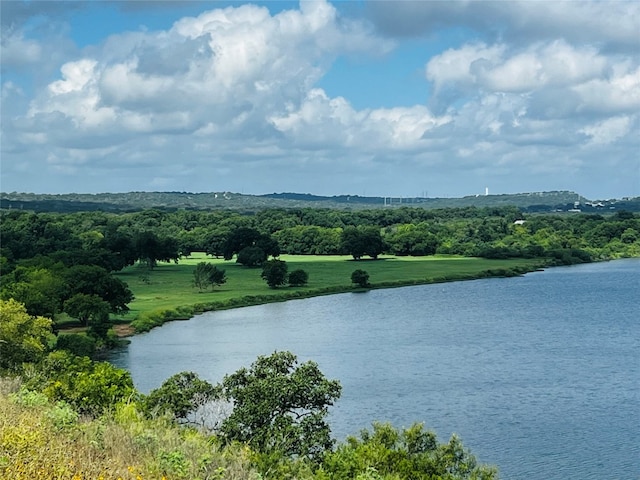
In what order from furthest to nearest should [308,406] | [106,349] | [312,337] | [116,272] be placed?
[116,272] → [312,337] → [106,349] → [308,406]

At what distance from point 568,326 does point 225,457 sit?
57137 mm

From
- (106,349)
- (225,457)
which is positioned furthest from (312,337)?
(225,457)

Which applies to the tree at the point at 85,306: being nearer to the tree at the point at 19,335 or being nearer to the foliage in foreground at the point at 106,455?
the tree at the point at 19,335

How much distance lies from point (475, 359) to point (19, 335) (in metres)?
26.1

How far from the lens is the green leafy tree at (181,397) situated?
27.1m

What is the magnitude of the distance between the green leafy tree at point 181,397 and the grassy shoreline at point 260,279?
38.3 meters

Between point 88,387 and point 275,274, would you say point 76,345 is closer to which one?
point 88,387

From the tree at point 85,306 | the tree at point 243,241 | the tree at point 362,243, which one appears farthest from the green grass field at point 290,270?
the tree at point 85,306

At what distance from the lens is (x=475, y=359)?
174 ft

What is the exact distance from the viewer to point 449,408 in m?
38.9

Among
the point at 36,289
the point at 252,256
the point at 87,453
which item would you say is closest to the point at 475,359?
the point at 36,289

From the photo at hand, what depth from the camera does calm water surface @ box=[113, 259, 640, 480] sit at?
33.8 meters

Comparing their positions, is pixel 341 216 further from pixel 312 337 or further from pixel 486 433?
pixel 486 433

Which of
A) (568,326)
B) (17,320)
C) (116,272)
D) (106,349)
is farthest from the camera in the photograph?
(116,272)
